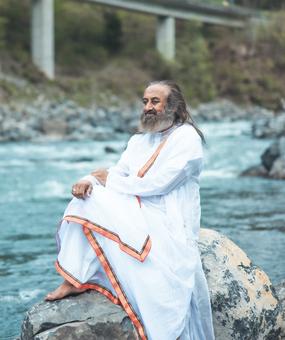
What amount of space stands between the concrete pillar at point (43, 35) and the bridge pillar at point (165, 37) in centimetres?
983

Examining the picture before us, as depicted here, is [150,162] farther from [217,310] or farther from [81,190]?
[217,310]

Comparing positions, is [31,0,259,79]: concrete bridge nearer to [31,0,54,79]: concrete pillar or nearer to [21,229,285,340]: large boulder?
[31,0,54,79]: concrete pillar

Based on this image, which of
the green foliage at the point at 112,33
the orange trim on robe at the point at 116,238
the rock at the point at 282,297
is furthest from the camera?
the green foliage at the point at 112,33

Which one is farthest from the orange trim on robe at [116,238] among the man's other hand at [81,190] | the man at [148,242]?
the man's other hand at [81,190]

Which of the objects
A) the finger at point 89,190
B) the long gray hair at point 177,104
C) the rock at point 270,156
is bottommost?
the rock at point 270,156

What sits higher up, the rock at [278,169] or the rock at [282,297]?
the rock at [282,297]

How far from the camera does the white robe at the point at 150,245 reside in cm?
394

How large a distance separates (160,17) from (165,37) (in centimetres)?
135

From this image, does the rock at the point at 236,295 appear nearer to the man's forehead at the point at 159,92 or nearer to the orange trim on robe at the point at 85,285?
the orange trim on robe at the point at 85,285

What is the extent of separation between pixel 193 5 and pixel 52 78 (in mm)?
14073

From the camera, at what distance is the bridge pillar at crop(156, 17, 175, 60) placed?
48344 millimetres

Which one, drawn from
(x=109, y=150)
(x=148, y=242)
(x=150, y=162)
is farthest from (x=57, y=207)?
(x=109, y=150)

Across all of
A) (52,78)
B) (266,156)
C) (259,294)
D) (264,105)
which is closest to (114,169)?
(259,294)

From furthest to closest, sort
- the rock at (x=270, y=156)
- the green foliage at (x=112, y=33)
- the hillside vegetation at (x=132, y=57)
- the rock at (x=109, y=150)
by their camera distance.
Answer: the green foliage at (x=112, y=33) < the hillside vegetation at (x=132, y=57) < the rock at (x=109, y=150) < the rock at (x=270, y=156)
